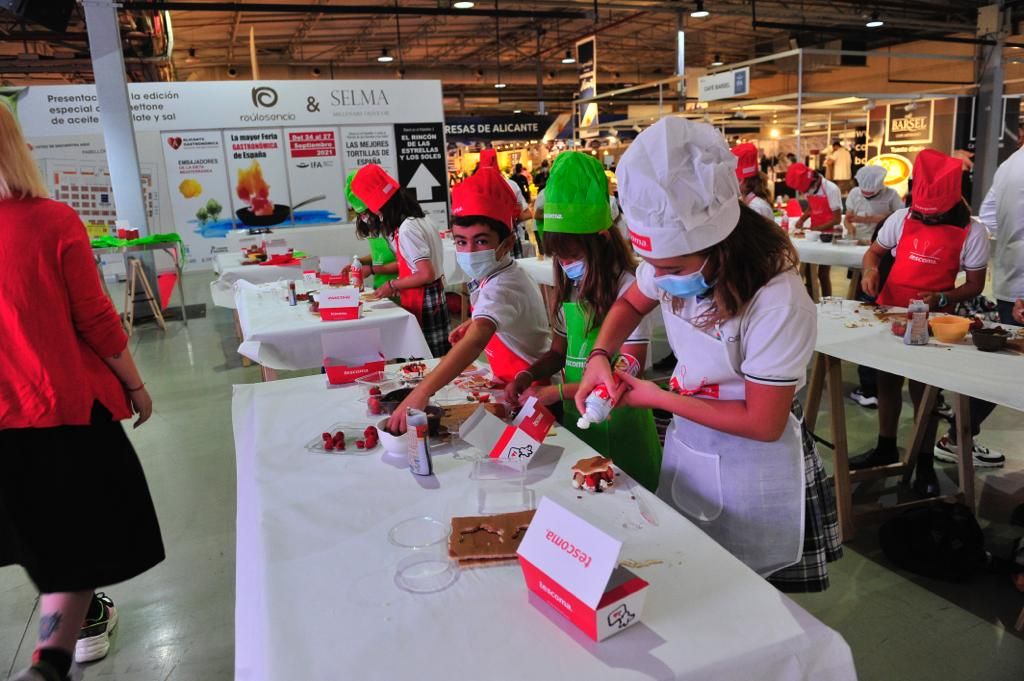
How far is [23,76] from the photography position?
15555 mm

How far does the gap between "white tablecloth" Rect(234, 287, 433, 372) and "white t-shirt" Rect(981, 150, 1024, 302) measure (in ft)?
9.59

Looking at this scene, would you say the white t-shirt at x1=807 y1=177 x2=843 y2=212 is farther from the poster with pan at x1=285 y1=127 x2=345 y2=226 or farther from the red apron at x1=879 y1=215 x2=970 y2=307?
the poster with pan at x1=285 y1=127 x2=345 y2=226

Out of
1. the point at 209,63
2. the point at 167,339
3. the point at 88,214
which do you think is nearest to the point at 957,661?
the point at 167,339

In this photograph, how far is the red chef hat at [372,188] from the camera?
3.81m

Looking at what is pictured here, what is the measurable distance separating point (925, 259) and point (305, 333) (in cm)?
297

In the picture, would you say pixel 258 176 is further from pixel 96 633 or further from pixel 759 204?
pixel 96 633

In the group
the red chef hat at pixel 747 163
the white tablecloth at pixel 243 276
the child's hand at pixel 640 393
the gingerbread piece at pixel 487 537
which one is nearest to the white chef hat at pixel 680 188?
the child's hand at pixel 640 393

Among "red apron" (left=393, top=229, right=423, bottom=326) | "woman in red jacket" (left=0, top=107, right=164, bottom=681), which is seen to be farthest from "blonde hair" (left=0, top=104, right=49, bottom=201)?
"red apron" (left=393, top=229, right=423, bottom=326)

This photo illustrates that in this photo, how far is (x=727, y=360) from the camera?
1379 mm

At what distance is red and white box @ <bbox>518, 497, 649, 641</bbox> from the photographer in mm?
972

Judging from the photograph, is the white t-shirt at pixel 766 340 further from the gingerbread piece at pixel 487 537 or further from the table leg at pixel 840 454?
the table leg at pixel 840 454

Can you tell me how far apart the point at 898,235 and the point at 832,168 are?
28.6 ft

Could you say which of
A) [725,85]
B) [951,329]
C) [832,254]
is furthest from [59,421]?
[725,85]

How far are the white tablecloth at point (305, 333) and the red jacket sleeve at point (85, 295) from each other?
142 cm
